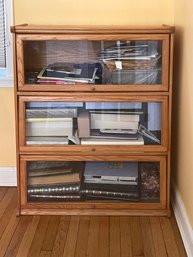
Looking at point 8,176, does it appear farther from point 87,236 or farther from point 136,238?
point 136,238

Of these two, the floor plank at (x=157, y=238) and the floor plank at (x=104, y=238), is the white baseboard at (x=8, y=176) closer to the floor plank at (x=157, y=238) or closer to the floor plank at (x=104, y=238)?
the floor plank at (x=104, y=238)

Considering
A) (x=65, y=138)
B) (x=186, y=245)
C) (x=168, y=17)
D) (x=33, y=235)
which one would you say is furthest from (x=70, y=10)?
(x=186, y=245)

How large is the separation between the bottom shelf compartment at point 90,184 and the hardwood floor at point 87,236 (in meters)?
0.11

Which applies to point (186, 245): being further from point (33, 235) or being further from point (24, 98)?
point (24, 98)

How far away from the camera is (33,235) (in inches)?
97.7

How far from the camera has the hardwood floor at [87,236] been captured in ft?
7.54

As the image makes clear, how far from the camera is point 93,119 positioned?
269cm

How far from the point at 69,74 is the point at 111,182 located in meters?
0.71

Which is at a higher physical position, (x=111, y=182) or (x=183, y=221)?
(x=111, y=182)

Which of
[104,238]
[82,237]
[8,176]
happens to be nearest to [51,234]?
[82,237]

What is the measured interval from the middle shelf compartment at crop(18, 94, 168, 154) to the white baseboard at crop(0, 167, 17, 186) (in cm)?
56

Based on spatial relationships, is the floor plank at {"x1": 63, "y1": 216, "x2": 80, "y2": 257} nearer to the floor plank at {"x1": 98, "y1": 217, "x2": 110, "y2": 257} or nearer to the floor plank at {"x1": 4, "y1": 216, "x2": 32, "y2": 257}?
the floor plank at {"x1": 98, "y1": 217, "x2": 110, "y2": 257}

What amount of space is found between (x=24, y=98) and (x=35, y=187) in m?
0.56

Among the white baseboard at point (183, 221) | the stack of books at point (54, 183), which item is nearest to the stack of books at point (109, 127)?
the stack of books at point (54, 183)
